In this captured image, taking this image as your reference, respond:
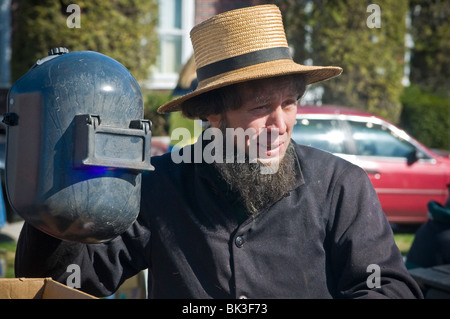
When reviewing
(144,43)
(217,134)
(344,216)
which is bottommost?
(344,216)

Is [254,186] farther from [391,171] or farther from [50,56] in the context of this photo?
[391,171]

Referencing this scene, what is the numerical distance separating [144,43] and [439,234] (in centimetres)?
718

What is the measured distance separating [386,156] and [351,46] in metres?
3.36

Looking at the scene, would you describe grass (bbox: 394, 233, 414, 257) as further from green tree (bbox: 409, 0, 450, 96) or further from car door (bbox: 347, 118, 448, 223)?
green tree (bbox: 409, 0, 450, 96)

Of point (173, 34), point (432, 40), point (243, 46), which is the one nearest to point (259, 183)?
point (243, 46)

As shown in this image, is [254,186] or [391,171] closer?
[254,186]

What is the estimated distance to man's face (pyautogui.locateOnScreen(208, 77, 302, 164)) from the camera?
238cm

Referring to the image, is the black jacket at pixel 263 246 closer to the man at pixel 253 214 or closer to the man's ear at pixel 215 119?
the man at pixel 253 214

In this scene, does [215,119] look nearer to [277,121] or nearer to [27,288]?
[277,121]

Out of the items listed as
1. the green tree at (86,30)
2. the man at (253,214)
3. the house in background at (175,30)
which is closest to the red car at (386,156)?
the green tree at (86,30)

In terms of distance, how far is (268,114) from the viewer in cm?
239
